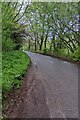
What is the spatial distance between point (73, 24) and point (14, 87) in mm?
17850

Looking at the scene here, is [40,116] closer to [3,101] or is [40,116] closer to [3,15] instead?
[3,101]

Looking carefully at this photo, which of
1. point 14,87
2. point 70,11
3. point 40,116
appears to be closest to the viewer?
point 40,116

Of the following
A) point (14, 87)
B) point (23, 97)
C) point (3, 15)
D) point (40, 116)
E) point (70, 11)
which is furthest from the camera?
point (70, 11)

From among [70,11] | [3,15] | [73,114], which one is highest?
[70,11]

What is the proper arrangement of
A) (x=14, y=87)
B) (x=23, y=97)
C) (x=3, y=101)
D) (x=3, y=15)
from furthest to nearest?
(x=3, y=15) → (x=14, y=87) → (x=23, y=97) → (x=3, y=101)

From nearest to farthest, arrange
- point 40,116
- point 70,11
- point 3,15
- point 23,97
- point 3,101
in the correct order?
point 40,116 → point 3,101 → point 23,97 → point 3,15 → point 70,11

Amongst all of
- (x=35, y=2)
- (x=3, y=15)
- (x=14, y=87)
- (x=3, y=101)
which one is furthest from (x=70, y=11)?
(x=3, y=101)

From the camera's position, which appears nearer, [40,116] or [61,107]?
[40,116]

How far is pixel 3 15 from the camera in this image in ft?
43.4

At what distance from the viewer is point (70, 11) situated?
23578 millimetres

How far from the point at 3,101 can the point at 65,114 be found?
6.04ft

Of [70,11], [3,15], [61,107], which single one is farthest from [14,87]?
[70,11]

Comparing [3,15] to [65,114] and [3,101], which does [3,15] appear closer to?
[3,101]

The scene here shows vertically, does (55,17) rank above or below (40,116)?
above
